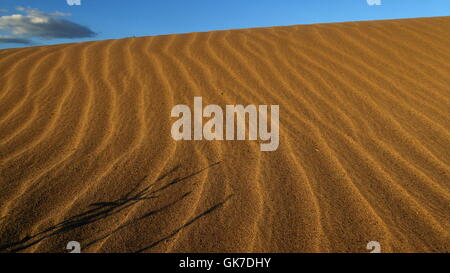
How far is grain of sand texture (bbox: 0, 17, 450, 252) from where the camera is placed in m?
1.62

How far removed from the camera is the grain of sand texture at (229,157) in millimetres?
1623

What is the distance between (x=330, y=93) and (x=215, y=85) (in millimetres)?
1309

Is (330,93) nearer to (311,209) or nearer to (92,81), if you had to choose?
(311,209)

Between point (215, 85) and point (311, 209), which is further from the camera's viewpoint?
point (215, 85)

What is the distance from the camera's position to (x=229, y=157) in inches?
91.3

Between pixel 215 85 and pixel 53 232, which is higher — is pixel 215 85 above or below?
above

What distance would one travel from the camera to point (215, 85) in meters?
3.58

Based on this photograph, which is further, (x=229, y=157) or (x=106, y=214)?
(x=229, y=157)

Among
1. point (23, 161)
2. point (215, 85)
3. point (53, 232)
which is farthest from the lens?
point (215, 85)

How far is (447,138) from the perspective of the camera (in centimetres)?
249

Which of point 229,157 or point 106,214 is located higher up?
point 229,157
